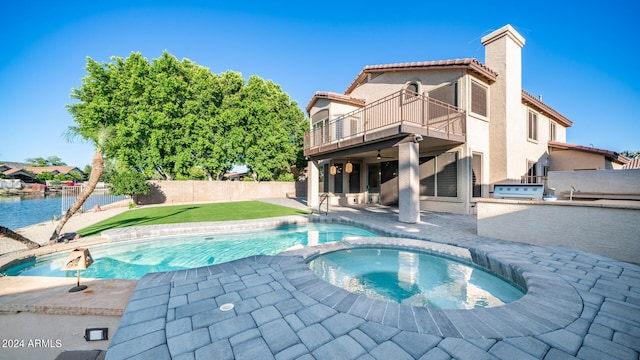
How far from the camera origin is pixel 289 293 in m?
2.85

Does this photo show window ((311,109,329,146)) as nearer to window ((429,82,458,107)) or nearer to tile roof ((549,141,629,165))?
window ((429,82,458,107))

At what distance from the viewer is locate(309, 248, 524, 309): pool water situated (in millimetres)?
3553

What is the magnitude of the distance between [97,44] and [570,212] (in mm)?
26631

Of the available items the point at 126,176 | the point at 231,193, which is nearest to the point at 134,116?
the point at 126,176

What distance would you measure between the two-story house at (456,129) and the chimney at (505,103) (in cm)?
4

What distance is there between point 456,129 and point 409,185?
12.3 feet

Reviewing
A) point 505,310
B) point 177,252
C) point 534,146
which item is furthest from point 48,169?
point 534,146

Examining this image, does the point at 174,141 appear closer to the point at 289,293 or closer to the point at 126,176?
the point at 126,176

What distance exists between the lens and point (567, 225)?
4832 millimetres

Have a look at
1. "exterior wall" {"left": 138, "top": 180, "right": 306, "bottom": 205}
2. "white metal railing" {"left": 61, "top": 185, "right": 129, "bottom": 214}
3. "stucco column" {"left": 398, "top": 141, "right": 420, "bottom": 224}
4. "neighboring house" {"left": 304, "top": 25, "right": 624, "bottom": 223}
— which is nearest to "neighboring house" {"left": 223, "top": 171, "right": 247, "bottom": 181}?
"exterior wall" {"left": 138, "top": 180, "right": 306, "bottom": 205}

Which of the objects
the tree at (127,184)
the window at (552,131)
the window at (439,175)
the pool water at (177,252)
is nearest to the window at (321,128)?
the window at (439,175)

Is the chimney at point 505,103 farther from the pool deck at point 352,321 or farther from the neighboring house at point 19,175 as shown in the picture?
the neighboring house at point 19,175

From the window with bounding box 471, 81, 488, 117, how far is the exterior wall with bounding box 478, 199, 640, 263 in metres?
5.76

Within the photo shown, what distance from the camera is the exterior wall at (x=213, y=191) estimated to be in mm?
17438
